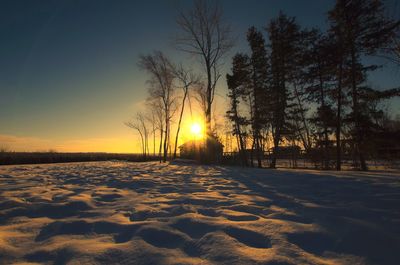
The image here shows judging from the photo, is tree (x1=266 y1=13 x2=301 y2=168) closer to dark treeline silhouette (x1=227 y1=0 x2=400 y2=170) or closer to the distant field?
dark treeline silhouette (x1=227 y1=0 x2=400 y2=170)

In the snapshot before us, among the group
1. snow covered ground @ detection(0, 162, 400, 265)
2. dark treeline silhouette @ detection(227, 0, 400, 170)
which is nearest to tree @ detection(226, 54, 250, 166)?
dark treeline silhouette @ detection(227, 0, 400, 170)

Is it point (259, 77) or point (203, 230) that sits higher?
point (259, 77)

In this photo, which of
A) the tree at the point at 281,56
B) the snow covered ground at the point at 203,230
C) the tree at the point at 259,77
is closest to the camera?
the snow covered ground at the point at 203,230

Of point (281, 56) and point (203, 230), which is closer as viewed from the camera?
point (203, 230)

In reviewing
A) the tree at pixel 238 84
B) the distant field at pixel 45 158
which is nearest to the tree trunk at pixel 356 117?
the tree at pixel 238 84

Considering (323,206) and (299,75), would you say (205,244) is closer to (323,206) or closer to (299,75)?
(323,206)

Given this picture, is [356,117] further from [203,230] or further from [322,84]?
[203,230]

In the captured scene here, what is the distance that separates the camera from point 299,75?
19516 mm

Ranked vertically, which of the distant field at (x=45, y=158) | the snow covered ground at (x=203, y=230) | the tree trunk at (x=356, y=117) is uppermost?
the tree trunk at (x=356, y=117)

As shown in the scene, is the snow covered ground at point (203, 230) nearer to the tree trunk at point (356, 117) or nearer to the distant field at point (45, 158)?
the tree trunk at point (356, 117)

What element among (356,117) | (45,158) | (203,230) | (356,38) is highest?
(356,38)

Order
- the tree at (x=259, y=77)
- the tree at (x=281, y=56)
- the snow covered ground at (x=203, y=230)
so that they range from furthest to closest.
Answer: the tree at (x=259, y=77) < the tree at (x=281, y=56) < the snow covered ground at (x=203, y=230)

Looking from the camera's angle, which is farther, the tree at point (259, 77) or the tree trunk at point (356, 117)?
the tree at point (259, 77)

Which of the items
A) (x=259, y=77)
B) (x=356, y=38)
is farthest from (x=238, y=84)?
(x=356, y=38)
